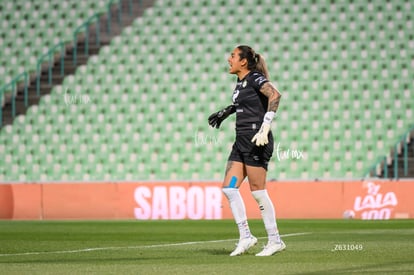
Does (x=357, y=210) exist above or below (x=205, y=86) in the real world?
below

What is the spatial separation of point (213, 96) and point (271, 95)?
15050 mm

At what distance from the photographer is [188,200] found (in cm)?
1944

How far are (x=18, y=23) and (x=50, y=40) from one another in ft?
4.12

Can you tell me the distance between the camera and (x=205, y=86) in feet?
78.6

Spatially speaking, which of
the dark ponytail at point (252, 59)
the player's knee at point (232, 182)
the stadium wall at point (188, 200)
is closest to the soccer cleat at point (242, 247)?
the player's knee at point (232, 182)

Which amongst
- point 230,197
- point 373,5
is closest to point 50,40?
point 373,5

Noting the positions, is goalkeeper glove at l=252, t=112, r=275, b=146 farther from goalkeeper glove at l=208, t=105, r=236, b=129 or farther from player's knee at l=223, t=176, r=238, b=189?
goalkeeper glove at l=208, t=105, r=236, b=129

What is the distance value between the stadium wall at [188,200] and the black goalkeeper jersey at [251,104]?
10.2m

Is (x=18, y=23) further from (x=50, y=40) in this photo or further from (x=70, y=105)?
(x=70, y=105)

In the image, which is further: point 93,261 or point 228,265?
point 93,261

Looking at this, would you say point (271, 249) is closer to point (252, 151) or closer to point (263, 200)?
point (263, 200)

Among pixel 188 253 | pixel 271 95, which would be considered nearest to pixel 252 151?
pixel 271 95

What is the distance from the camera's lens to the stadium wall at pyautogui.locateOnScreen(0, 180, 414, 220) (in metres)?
19.0

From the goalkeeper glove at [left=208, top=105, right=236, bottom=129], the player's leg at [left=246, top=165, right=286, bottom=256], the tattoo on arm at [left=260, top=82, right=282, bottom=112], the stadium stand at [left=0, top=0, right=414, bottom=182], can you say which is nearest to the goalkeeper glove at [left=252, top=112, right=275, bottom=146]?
the tattoo on arm at [left=260, top=82, right=282, bottom=112]
